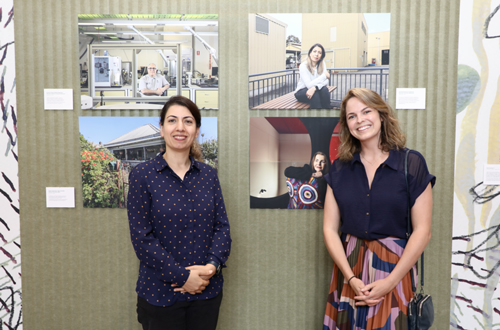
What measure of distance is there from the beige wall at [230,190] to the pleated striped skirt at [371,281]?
17.6 inches

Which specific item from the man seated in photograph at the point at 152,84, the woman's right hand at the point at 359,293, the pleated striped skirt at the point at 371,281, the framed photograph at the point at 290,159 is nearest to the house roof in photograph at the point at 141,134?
the man seated in photograph at the point at 152,84

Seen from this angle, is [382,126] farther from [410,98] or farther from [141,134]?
[141,134]

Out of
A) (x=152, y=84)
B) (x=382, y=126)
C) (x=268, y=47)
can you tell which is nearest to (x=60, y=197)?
(x=152, y=84)

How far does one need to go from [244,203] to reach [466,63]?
162cm

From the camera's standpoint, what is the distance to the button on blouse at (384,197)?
1.73 m

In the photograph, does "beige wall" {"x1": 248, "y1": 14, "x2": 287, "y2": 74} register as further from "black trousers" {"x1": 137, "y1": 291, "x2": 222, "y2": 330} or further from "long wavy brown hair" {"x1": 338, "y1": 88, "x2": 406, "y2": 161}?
"black trousers" {"x1": 137, "y1": 291, "x2": 222, "y2": 330}

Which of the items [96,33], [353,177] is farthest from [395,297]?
[96,33]

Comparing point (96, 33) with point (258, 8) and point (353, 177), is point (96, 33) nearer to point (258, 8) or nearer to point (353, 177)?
point (258, 8)

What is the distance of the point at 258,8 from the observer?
2.23 meters

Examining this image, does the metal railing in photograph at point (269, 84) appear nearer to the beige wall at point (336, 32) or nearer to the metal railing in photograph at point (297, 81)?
the metal railing in photograph at point (297, 81)

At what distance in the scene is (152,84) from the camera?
7.39 feet

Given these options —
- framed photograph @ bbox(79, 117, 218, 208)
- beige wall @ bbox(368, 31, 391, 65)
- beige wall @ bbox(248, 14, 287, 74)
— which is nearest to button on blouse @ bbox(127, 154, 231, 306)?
framed photograph @ bbox(79, 117, 218, 208)

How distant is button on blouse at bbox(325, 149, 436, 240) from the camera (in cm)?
173

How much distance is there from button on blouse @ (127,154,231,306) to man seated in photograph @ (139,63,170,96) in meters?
0.59
